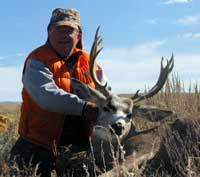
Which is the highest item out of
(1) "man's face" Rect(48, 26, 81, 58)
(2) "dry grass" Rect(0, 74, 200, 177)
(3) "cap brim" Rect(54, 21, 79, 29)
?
(3) "cap brim" Rect(54, 21, 79, 29)

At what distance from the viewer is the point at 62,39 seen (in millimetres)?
6559

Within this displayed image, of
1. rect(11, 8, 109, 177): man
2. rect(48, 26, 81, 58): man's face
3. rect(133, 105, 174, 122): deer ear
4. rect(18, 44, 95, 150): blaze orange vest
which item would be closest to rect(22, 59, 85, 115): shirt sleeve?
rect(11, 8, 109, 177): man

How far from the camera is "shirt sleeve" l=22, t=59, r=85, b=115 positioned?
234 inches

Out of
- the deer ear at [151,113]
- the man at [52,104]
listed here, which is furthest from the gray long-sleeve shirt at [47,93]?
the deer ear at [151,113]


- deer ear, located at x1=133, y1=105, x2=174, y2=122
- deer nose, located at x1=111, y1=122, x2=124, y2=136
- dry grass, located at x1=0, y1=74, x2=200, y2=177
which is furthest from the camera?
deer ear, located at x1=133, y1=105, x2=174, y2=122

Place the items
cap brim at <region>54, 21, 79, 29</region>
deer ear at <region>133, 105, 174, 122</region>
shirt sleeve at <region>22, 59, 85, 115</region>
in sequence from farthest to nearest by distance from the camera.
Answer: deer ear at <region>133, 105, 174, 122</region> < cap brim at <region>54, 21, 79, 29</region> < shirt sleeve at <region>22, 59, 85, 115</region>

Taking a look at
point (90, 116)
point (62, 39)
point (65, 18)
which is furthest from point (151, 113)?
point (65, 18)

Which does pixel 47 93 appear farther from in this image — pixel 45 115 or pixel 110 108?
pixel 110 108

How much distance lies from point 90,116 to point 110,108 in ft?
1.31

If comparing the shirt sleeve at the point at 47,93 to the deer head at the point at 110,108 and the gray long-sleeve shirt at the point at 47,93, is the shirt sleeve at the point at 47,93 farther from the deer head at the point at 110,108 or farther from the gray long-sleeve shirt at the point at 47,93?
the deer head at the point at 110,108

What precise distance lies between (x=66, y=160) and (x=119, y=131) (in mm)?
703

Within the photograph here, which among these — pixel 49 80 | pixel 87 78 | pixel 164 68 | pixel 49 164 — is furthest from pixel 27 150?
pixel 164 68

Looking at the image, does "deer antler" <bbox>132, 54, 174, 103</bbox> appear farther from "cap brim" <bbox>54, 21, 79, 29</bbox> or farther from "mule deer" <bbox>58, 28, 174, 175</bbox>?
"cap brim" <bbox>54, 21, 79, 29</bbox>

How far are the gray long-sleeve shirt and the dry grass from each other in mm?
807
